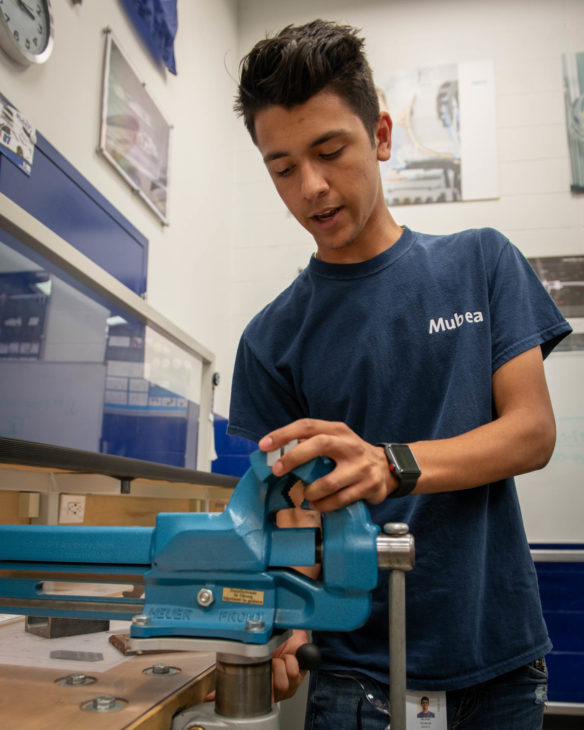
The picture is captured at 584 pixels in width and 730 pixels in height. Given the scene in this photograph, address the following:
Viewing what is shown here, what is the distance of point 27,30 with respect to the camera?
171 centimetres

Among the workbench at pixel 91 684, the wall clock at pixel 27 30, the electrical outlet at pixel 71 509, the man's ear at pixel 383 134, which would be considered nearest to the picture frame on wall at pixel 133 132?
the wall clock at pixel 27 30

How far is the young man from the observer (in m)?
0.84

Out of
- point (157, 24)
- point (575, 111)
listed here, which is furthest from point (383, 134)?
point (575, 111)

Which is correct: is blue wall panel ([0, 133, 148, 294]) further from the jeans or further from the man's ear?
the jeans

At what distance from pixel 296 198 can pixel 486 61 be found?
335 centimetres

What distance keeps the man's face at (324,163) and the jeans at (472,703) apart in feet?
2.19

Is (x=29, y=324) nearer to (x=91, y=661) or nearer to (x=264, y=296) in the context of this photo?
(x=91, y=661)

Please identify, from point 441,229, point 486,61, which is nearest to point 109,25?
point 441,229

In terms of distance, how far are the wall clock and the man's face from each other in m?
1.06

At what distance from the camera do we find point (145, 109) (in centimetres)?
254

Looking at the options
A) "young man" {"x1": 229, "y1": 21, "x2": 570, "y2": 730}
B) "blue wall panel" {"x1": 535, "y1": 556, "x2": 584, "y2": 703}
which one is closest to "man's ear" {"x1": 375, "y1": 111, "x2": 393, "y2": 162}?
"young man" {"x1": 229, "y1": 21, "x2": 570, "y2": 730}

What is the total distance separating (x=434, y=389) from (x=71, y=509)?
0.91 metres

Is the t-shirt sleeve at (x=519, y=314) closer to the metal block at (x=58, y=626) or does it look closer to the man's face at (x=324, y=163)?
the man's face at (x=324, y=163)

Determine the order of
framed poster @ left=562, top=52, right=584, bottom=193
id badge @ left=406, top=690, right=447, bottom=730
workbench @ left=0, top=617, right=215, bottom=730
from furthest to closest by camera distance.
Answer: framed poster @ left=562, top=52, right=584, bottom=193 → id badge @ left=406, top=690, right=447, bottom=730 → workbench @ left=0, top=617, right=215, bottom=730
